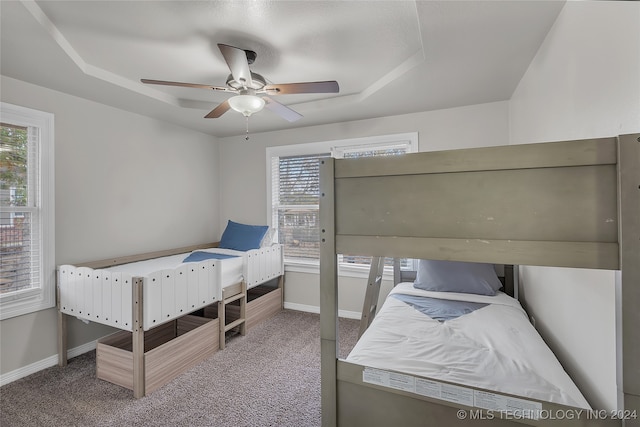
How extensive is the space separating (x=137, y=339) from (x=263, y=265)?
59.3 inches

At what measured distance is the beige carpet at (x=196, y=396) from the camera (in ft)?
5.83

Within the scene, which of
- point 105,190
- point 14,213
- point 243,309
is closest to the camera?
point 14,213

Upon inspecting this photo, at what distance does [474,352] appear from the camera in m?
1.49

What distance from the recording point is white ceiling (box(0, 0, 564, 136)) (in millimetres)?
1556

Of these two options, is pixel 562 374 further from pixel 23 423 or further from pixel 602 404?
pixel 23 423

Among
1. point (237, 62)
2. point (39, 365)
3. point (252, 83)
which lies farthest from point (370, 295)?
point (39, 365)

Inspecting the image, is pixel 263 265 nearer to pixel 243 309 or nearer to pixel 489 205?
pixel 243 309

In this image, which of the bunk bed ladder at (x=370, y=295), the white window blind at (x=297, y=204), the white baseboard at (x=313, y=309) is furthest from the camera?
the white window blind at (x=297, y=204)

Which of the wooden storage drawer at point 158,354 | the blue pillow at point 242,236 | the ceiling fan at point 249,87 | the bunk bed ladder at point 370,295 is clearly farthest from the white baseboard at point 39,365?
the bunk bed ladder at point 370,295

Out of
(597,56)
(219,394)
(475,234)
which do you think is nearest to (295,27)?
(597,56)

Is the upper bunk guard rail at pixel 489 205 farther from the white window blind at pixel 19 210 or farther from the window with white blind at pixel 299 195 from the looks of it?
the white window blind at pixel 19 210

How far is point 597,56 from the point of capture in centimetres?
115

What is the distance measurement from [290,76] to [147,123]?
1.82 meters

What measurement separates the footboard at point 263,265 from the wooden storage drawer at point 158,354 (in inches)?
23.8
